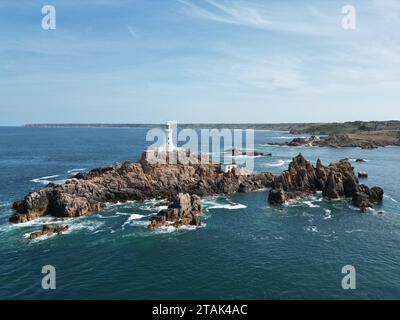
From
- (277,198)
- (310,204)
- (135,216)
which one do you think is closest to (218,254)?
(135,216)

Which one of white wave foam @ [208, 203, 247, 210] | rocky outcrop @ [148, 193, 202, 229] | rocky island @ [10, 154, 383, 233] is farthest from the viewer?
white wave foam @ [208, 203, 247, 210]

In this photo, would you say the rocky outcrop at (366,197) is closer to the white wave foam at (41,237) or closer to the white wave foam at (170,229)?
the white wave foam at (170,229)

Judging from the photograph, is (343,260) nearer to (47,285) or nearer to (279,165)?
(47,285)

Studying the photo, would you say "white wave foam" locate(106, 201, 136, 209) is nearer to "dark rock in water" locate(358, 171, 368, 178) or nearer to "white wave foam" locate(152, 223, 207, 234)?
"white wave foam" locate(152, 223, 207, 234)

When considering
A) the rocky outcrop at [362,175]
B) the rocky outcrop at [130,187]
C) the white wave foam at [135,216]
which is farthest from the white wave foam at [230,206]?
the rocky outcrop at [362,175]

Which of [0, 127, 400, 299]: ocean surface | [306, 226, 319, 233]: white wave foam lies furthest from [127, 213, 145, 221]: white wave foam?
[306, 226, 319, 233]: white wave foam

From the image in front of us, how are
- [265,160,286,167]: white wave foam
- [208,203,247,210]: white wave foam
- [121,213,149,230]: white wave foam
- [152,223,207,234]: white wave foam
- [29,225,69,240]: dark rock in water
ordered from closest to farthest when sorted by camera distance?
[29,225,69,240]: dark rock in water, [152,223,207,234]: white wave foam, [121,213,149,230]: white wave foam, [208,203,247,210]: white wave foam, [265,160,286,167]: white wave foam
